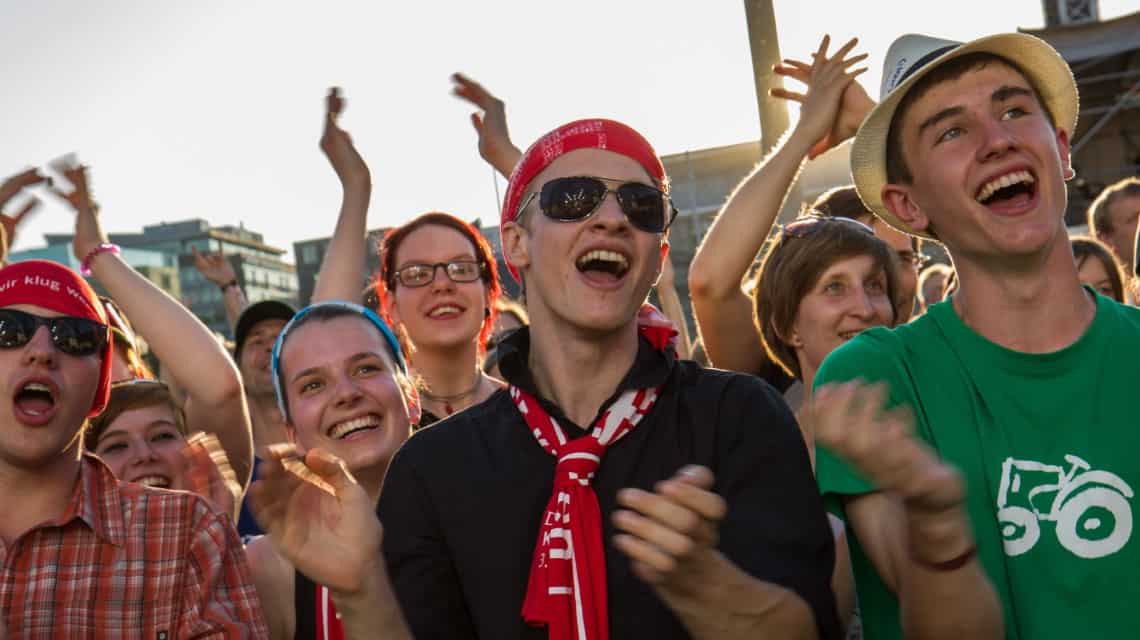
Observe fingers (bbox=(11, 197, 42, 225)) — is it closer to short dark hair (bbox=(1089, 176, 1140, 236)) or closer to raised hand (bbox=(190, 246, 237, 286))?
raised hand (bbox=(190, 246, 237, 286))

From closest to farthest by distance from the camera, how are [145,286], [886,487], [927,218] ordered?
[886,487] < [927,218] < [145,286]

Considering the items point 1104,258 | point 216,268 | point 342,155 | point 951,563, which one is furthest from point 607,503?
point 216,268

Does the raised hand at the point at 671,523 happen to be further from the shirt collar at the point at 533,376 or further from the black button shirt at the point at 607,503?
the shirt collar at the point at 533,376

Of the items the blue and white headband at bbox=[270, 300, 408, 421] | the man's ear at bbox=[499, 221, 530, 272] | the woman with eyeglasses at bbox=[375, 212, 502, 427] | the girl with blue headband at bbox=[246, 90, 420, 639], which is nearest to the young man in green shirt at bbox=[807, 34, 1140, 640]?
the man's ear at bbox=[499, 221, 530, 272]

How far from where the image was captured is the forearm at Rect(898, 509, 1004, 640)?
177cm

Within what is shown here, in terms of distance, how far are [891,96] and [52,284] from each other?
8.00ft

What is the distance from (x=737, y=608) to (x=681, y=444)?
0.46 metres

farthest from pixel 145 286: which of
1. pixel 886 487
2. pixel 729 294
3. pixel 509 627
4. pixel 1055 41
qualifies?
pixel 1055 41

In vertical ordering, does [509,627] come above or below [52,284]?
below

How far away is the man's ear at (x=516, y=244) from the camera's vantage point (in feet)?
8.57

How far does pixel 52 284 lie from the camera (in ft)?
10.5

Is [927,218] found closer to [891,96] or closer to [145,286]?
[891,96]

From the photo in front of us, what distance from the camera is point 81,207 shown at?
4.90 m

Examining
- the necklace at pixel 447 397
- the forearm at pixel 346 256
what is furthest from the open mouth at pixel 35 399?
the necklace at pixel 447 397
